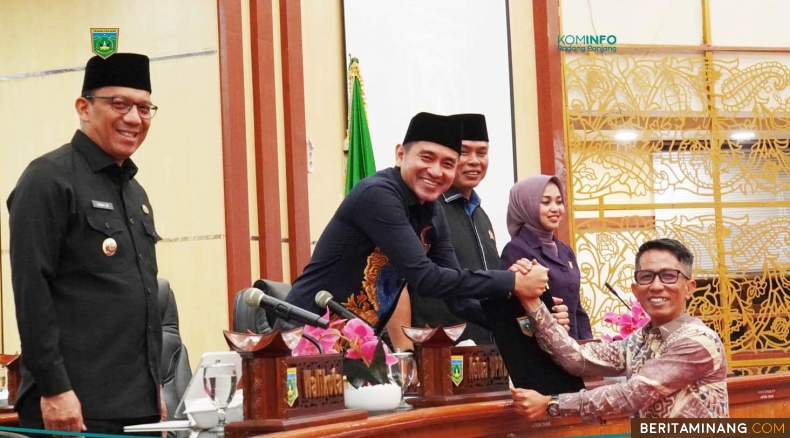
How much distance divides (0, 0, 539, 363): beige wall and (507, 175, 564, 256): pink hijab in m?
2.59

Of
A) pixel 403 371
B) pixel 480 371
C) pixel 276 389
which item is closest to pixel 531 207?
pixel 480 371

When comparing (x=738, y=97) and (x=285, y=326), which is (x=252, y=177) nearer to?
(x=285, y=326)

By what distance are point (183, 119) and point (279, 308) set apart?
3.65 meters

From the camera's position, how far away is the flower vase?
2.40 m

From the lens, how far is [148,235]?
245 centimetres

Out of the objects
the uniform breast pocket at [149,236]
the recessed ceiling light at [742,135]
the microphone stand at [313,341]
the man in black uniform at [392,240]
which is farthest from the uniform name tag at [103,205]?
the recessed ceiling light at [742,135]

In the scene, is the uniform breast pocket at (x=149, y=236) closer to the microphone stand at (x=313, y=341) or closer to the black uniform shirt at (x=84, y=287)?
the black uniform shirt at (x=84, y=287)

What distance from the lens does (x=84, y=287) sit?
226cm

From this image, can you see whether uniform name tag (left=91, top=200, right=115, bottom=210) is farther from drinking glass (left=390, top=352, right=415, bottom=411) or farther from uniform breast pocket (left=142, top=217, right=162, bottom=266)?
drinking glass (left=390, top=352, right=415, bottom=411)

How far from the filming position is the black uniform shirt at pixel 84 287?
214 centimetres

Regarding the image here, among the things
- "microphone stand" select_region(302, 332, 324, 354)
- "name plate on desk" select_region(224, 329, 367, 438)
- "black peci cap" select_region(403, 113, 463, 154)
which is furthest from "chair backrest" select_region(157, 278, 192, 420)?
"name plate on desk" select_region(224, 329, 367, 438)

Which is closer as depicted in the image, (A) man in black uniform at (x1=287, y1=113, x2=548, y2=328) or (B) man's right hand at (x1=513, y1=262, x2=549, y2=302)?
(B) man's right hand at (x1=513, y1=262, x2=549, y2=302)

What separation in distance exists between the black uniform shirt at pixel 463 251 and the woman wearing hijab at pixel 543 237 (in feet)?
0.57

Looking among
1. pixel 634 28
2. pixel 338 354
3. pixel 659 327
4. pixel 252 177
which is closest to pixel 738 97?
pixel 634 28
